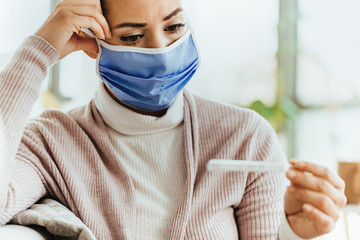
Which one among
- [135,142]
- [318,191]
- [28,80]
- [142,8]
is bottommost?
[135,142]

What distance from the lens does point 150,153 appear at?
1288 mm

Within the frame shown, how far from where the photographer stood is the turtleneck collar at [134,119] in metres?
1.29

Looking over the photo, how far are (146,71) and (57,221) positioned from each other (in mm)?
444

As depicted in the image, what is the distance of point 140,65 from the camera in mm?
1237

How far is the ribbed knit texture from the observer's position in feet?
4.00

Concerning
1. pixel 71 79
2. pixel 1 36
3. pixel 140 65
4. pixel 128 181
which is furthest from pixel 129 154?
pixel 71 79

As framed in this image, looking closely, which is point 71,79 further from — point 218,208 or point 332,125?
point 218,208

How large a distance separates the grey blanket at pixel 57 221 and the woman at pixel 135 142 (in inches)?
1.6

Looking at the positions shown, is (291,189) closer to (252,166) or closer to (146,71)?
(252,166)

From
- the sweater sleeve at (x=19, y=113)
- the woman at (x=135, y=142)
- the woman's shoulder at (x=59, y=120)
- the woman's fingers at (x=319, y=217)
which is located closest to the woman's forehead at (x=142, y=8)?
the woman at (x=135, y=142)

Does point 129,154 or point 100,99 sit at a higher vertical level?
point 100,99

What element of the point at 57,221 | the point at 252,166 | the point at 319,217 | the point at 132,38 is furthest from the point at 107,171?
the point at 319,217

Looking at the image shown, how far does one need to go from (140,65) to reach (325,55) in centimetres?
225

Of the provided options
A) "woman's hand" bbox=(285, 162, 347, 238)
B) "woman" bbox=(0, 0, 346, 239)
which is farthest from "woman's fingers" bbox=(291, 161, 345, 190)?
"woman" bbox=(0, 0, 346, 239)
